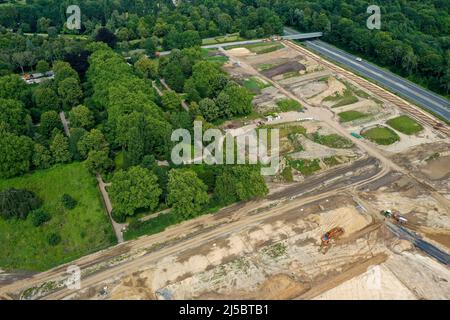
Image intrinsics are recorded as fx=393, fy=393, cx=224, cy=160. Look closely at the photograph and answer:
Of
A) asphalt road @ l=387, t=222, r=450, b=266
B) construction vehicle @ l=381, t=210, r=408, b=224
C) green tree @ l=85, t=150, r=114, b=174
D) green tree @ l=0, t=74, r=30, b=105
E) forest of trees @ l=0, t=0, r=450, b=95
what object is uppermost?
forest of trees @ l=0, t=0, r=450, b=95

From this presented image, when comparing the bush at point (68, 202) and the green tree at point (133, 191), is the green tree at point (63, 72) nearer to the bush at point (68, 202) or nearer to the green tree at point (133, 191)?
the bush at point (68, 202)

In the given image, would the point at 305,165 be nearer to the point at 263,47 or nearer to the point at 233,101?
the point at 233,101

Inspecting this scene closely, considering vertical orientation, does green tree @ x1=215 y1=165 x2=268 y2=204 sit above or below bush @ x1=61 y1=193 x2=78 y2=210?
above

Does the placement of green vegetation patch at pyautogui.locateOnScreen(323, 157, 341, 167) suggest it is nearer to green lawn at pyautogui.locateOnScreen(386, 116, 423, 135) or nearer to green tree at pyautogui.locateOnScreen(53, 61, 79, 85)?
green lawn at pyautogui.locateOnScreen(386, 116, 423, 135)

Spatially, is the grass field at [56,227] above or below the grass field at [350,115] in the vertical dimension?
below

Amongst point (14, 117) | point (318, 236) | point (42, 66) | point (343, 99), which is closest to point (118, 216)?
point (318, 236)

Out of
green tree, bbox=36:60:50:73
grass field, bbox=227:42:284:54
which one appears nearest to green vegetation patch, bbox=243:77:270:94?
grass field, bbox=227:42:284:54

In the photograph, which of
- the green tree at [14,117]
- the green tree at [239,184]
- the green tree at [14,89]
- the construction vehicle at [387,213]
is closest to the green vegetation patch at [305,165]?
the green tree at [239,184]
